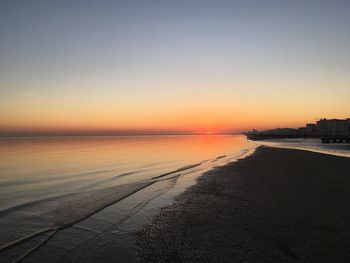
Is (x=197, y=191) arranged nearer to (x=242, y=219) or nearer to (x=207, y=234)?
(x=242, y=219)

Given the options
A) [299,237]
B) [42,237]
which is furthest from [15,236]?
[299,237]

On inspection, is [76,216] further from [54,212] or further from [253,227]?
[253,227]

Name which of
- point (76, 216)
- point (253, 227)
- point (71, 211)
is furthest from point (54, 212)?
point (253, 227)

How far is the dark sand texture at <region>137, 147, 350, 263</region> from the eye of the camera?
24.4ft

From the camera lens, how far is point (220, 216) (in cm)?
1106

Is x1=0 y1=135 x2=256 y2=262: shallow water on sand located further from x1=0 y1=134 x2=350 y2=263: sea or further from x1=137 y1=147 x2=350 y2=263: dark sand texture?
x1=137 y1=147 x2=350 y2=263: dark sand texture

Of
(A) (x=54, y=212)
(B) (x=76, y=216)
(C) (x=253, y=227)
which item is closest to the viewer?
(C) (x=253, y=227)

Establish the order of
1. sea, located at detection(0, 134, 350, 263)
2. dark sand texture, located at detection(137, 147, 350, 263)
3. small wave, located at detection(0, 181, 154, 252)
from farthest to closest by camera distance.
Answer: small wave, located at detection(0, 181, 154, 252) → sea, located at detection(0, 134, 350, 263) → dark sand texture, located at detection(137, 147, 350, 263)

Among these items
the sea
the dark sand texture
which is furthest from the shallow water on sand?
the dark sand texture

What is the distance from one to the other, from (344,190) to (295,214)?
6085mm

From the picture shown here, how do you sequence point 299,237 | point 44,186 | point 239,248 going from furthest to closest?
point 44,186, point 299,237, point 239,248

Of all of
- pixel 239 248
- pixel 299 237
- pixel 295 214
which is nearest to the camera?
pixel 239 248

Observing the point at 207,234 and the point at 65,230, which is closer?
the point at 207,234

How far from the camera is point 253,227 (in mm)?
9539
